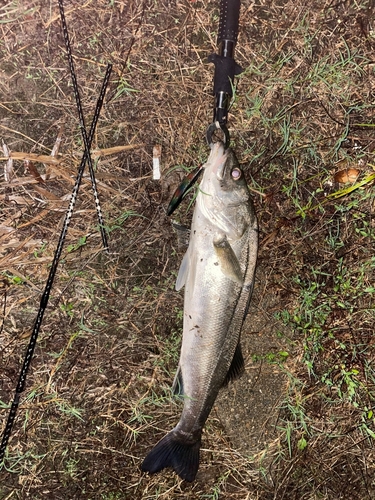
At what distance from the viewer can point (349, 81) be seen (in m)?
3.37

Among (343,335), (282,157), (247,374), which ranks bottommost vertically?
(247,374)

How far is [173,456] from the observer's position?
10.2ft

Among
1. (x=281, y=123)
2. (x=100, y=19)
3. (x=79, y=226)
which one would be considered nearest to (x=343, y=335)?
(x=281, y=123)

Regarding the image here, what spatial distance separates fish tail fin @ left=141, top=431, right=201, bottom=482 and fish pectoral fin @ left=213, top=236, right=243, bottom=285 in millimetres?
1348

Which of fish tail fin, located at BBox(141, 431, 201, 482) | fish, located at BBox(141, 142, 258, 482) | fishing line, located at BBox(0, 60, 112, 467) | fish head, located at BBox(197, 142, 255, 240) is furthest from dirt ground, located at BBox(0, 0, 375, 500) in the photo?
fish head, located at BBox(197, 142, 255, 240)

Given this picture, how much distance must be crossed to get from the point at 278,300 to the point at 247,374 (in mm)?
688

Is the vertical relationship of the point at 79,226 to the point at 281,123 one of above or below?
below

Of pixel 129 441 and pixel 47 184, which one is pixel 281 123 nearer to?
pixel 47 184

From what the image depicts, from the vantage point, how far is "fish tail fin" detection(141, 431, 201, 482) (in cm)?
311

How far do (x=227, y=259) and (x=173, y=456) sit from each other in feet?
5.26

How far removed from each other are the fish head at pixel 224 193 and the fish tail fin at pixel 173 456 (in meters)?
1.64

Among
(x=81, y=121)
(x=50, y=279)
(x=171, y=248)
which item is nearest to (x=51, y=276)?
(x=50, y=279)

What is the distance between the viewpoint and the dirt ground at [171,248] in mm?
3297

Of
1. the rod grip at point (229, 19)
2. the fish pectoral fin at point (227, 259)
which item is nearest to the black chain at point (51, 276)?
the rod grip at point (229, 19)
